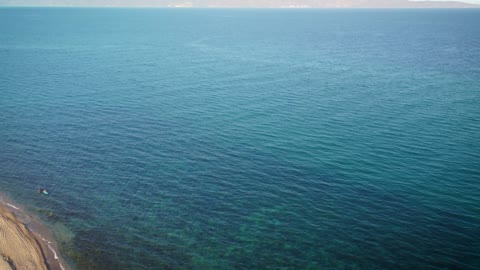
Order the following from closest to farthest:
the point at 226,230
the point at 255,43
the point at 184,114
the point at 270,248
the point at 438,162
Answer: the point at 270,248
the point at 226,230
the point at 438,162
the point at 184,114
the point at 255,43

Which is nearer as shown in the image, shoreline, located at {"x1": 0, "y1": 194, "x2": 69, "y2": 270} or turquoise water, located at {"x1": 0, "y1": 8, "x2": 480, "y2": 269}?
shoreline, located at {"x1": 0, "y1": 194, "x2": 69, "y2": 270}

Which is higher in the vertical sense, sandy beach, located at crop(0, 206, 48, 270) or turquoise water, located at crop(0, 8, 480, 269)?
turquoise water, located at crop(0, 8, 480, 269)

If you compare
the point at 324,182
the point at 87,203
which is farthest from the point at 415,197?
the point at 87,203

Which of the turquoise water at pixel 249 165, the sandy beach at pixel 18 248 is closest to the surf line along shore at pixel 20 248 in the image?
the sandy beach at pixel 18 248

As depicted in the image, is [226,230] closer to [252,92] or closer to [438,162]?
[438,162]

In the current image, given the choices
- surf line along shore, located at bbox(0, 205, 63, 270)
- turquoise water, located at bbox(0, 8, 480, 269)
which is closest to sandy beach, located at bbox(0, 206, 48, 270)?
surf line along shore, located at bbox(0, 205, 63, 270)

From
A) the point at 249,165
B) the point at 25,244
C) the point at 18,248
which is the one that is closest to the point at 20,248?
the point at 18,248

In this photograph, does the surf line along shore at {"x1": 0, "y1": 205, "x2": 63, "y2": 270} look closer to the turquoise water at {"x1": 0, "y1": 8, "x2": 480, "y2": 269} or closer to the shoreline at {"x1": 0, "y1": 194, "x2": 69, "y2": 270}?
the shoreline at {"x1": 0, "y1": 194, "x2": 69, "y2": 270}
